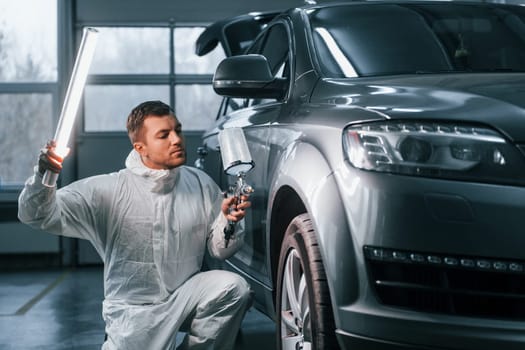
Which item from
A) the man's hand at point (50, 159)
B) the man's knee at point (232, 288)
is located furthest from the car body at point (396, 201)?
the man's hand at point (50, 159)

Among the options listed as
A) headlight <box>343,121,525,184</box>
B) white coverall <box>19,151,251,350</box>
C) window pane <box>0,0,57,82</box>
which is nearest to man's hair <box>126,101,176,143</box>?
white coverall <box>19,151,251,350</box>

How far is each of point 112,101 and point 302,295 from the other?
6.18 metres

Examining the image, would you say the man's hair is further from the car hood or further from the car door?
the car hood

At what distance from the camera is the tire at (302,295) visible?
94.7 inches

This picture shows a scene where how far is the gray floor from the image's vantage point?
4.34 m

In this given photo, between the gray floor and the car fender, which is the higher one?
the car fender

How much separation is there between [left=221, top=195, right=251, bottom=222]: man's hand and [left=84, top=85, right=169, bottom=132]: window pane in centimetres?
567

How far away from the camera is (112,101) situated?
8570 mm

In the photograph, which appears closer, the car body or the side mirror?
the car body

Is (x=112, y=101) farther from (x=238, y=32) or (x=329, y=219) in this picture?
(x=329, y=219)

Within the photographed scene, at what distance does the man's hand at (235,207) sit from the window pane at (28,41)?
19.0 feet

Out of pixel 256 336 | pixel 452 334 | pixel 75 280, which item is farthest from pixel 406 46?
pixel 75 280

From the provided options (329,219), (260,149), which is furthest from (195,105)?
(329,219)

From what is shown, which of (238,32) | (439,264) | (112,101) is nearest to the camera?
Result: (439,264)
